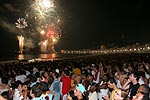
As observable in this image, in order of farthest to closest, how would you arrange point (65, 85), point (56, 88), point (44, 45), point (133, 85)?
point (44, 45) → point (65, 85) → point (56, 88) → point (133, 85)

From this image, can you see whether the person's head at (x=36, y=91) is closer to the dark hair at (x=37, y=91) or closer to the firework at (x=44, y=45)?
the dark hair at (x=37, y=91)

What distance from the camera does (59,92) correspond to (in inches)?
452

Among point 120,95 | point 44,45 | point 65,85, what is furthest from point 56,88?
point 44,45

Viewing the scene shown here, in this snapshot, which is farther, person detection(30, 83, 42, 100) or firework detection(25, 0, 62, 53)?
firework detection(25, 0, 62, 53)

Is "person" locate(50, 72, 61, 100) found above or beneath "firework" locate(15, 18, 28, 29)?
beneath

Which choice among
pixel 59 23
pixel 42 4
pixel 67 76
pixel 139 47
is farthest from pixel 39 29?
pixel 67 76

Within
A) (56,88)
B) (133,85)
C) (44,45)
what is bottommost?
(56,88)

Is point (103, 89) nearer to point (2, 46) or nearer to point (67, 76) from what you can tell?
point (67, 76)

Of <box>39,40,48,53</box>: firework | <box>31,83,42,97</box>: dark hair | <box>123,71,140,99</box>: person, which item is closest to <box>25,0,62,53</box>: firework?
<box>39,40,48,53</box>: firework

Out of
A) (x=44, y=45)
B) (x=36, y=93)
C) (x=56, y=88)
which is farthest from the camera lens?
(x=44, y=45)

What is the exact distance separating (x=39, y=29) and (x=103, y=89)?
66836 mm

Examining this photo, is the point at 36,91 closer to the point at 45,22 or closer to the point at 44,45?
the point at 45,22

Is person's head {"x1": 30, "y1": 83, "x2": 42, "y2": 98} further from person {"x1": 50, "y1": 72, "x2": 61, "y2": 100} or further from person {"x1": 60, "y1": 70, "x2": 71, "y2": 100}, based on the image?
person {"x1": 60, "y1": 70, "x2": 71, "y2": 100}

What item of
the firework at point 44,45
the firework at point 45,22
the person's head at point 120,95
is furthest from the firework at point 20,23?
the person's head at point 120,95
